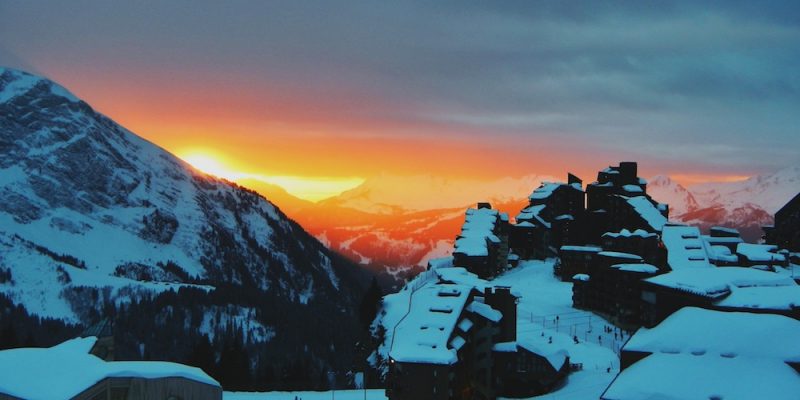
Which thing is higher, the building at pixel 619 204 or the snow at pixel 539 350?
the building at pixel 619 204

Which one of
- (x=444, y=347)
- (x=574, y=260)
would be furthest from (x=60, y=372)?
(x=574, y=260)

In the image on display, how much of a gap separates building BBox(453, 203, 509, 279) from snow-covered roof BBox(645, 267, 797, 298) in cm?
4446

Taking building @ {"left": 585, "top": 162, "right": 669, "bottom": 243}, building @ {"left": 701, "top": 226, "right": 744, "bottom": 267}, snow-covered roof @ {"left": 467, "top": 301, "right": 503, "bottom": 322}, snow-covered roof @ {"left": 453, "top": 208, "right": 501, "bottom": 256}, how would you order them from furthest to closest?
snow-covered roof @ {"left": 453, "top": 208, "right": 501, "bottom": 256}
building @ {"left": 585, "top": 162, "right": 669, "bottom": 243}
building @ {"left": 701, "top": 226, "right": 744, "bottom": 267}
snow-covered roof @ {"left": 467, "top": 301, "right": 503, "bottom": 322}

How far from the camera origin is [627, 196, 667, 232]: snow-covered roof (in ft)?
371

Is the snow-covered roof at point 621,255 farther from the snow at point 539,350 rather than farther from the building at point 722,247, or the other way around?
the snow at point 539,350

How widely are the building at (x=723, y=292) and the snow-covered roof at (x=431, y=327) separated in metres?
20.7

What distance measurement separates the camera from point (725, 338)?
58.8m

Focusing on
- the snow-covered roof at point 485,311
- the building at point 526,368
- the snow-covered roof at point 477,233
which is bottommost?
the building at point 526,368

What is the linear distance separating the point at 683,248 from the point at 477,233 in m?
41.4

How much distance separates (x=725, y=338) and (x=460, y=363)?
26.2 meters

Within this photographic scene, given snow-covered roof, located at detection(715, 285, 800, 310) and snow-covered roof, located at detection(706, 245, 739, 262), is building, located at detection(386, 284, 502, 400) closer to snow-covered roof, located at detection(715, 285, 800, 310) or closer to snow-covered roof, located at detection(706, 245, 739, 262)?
snow-covered roof, located at detection(715, 285, 800, 310)

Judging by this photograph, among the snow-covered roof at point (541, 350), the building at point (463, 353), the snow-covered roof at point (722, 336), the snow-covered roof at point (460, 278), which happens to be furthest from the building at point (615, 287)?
the snow-covered roof at point (722, 336)

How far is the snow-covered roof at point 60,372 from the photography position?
58.5 m

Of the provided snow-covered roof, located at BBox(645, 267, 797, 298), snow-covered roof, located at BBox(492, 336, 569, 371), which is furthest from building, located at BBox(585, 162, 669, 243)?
snow-covered roof, located at BBox(492, 336, 569, 371)
